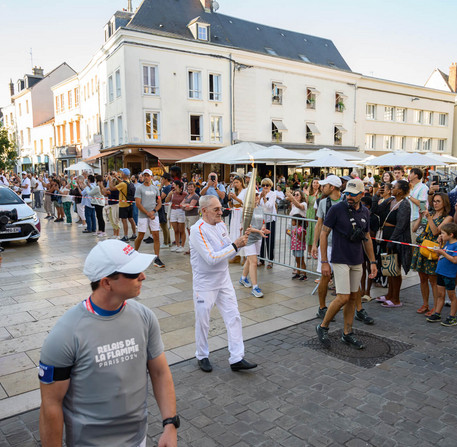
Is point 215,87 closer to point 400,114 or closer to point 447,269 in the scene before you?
point 400,114

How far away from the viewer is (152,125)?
2719cm

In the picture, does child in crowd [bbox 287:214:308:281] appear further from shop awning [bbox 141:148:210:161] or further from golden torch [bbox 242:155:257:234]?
shop awning [bbox 141:148:210:161]

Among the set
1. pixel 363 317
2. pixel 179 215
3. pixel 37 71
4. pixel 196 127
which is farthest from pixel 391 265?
pixel 37 71

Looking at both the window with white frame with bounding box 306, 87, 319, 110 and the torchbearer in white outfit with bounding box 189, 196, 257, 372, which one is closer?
the torchbearer in white outfit with bounding box 189, 196, 257, 372

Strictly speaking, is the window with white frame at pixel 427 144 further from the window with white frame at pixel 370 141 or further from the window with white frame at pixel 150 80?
the window with white frame at pixel 150 80

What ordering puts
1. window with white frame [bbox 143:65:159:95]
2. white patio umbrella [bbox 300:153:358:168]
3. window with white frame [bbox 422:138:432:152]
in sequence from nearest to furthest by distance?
white patio umbrella [bbox 300:153:358:168], window with white frame [bbox 143:65:159:95], window with white frame [bbox 422:138:432:152]

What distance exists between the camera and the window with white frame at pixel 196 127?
29.0 meters

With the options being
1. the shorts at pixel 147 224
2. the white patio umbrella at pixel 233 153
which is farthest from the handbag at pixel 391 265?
the white patio umbrella at pixel 233 153

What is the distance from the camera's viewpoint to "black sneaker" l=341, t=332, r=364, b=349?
4.94m

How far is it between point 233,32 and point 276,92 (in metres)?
5.75

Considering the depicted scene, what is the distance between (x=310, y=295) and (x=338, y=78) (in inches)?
1302

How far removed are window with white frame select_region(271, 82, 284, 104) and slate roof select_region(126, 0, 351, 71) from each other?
2468 millimetres

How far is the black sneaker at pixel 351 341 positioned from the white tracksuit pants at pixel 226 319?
148 centimetres

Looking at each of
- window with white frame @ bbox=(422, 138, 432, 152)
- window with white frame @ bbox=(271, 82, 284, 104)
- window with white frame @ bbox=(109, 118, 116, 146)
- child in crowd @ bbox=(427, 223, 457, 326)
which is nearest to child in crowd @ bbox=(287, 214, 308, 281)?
child in crowd @ bbox=(427, 223, 457, 326)
